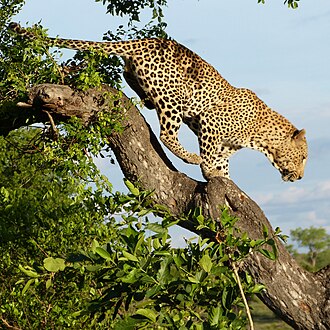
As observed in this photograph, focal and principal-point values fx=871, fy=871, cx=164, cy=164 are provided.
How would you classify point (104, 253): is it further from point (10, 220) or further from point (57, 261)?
point (10, 220)

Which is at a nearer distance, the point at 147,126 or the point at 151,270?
the point at 151,270

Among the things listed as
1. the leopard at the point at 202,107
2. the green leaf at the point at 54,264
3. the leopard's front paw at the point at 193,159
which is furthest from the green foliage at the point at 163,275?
the leopard's front paw at the point at 193,159

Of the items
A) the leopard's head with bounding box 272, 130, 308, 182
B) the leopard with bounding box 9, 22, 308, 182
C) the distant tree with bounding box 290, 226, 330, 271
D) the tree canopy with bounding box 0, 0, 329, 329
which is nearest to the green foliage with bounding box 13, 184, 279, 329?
the tree canopy with bounding box 0, 0, 329, 329

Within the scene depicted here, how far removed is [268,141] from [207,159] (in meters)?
0.92

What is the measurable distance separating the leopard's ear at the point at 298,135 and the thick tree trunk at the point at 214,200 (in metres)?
2.09

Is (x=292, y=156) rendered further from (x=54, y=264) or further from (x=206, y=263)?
(x=54, y=264)

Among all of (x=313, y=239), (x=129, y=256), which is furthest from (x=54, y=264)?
(x=313, y=239)

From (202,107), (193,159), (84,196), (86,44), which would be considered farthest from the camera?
(202,107)

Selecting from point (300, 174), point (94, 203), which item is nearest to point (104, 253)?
point (94, 203)

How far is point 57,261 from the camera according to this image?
3.75m

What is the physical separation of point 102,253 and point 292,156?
6.06m

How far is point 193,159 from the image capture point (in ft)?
27.7

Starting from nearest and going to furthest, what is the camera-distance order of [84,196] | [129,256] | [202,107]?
[129,256], [84,196], [202,107]

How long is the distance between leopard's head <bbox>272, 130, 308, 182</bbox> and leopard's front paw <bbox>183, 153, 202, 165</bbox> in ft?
4.02
